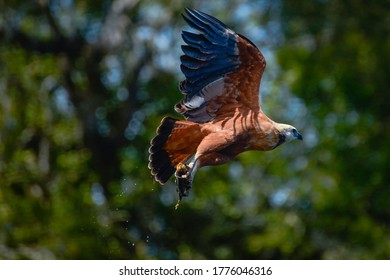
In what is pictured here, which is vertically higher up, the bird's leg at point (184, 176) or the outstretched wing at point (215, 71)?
the outstretched wing at point (215, 71)

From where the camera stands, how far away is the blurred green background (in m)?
8.80

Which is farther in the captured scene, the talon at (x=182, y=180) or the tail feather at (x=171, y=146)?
the tail feather at (x=171, y=146)

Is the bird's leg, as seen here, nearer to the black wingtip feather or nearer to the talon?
the talon

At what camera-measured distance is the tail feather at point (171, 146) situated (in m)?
3.35

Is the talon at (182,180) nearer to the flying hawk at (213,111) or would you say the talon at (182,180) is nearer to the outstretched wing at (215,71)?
the flying hawk at (213,111)

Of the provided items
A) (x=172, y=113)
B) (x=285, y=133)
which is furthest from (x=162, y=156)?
(x=172, y=113)

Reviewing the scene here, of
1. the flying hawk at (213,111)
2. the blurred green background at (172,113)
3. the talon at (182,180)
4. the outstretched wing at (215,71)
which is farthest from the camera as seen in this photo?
the blurred green background at (172,113)

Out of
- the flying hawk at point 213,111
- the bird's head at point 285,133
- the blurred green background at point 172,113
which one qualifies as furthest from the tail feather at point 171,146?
the blurred green background at point 172,113

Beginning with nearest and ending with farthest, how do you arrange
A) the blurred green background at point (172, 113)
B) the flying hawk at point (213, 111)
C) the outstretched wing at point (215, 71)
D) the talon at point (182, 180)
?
the talon at point (182, 180) < the flying hawk at point (213, 111) < the outstretched wing at point (215, 71) < the blurred green background at point (172, 113)

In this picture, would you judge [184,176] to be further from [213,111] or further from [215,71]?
[215,71]

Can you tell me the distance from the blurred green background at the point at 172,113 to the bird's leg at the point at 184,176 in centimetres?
518
